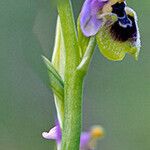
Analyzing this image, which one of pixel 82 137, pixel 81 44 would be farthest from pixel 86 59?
pixel 82 137

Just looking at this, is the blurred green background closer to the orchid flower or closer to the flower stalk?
the orchid flower

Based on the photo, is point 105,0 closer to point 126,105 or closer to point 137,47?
point 137,47

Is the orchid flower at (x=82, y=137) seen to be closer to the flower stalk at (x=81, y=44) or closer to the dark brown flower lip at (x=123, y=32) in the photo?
the flower stalk at (x=81, y=44)

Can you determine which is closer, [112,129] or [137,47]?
[137,47]

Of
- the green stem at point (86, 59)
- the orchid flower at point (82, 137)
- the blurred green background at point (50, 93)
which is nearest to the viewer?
the green stem at point (86, 59)

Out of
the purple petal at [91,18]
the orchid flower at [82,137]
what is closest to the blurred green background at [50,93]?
the orchid flower at [82,137]

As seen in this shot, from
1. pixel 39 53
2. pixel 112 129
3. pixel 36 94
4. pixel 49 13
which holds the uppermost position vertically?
pixel 39 53

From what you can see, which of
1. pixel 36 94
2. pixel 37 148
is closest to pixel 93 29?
pixel 37 148
